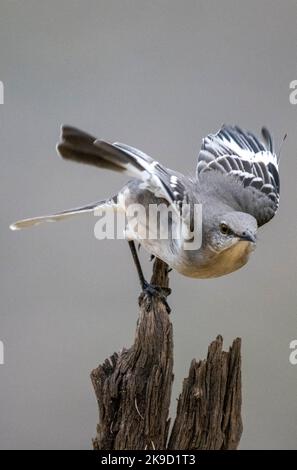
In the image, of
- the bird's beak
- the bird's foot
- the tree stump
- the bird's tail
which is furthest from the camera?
the bird's tail

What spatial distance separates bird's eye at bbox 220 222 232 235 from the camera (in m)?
2.84

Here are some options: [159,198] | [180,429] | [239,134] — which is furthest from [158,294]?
[239,134]

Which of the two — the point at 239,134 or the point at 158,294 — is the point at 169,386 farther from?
the point at 239,134

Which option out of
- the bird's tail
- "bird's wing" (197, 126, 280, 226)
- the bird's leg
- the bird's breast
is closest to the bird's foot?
the bird's leg

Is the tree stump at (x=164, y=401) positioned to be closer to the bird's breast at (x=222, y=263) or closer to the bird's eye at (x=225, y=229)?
the bird's breast at (x=222, y=263)

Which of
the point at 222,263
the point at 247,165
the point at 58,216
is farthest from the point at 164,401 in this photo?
the point at 247,165

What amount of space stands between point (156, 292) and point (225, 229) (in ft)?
1.94

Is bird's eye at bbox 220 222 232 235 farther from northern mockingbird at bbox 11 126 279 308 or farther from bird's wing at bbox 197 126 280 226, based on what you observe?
bird's wing at bbox 197 126 280 226

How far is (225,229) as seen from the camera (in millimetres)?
2863

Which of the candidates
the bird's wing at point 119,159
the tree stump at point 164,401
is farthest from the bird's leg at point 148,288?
the bird's wing at point 119,159

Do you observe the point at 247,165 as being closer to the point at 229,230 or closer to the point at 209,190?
the point at 209,190

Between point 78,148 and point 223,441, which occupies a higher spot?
point 78,148

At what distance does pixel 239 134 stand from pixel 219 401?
4.64 feet

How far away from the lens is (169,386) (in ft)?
9.50
